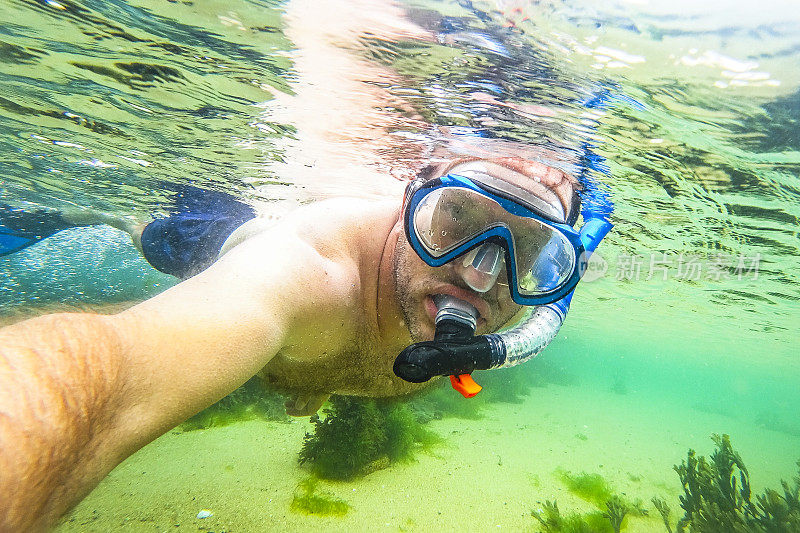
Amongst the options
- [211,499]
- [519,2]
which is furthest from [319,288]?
[211,499]

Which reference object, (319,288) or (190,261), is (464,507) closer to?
(319,288)

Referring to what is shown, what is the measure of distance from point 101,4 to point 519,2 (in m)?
5.17

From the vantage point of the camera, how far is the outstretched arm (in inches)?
41.8

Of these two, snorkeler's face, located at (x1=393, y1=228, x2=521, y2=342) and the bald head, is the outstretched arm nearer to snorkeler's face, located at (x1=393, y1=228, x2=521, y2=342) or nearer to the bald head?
snorkeler's face, located at (x1=393, y1=228, x2=521, y2=342)

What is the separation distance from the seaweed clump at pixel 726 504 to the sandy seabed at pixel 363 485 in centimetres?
96

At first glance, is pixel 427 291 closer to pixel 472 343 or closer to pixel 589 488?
pixel 472 343

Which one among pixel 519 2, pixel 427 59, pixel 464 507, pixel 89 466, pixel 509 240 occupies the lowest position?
pixel 464 507

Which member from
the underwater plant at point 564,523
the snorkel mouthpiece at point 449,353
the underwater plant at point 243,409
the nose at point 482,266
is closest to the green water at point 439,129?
the underwater plant at point 564,523

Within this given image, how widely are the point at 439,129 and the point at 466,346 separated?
5.29 metres

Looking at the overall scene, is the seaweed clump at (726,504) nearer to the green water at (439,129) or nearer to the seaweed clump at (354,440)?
the green water at (439,129)

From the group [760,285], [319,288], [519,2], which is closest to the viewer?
[319,288]

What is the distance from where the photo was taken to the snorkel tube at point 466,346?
2.26m

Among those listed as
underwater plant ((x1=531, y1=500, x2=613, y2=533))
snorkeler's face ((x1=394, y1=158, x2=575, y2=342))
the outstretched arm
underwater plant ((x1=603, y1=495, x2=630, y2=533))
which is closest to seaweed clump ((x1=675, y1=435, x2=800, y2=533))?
underwater plant ((x1=603, y1=495, x2=630, y2=533))

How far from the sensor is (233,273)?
7.13ft
